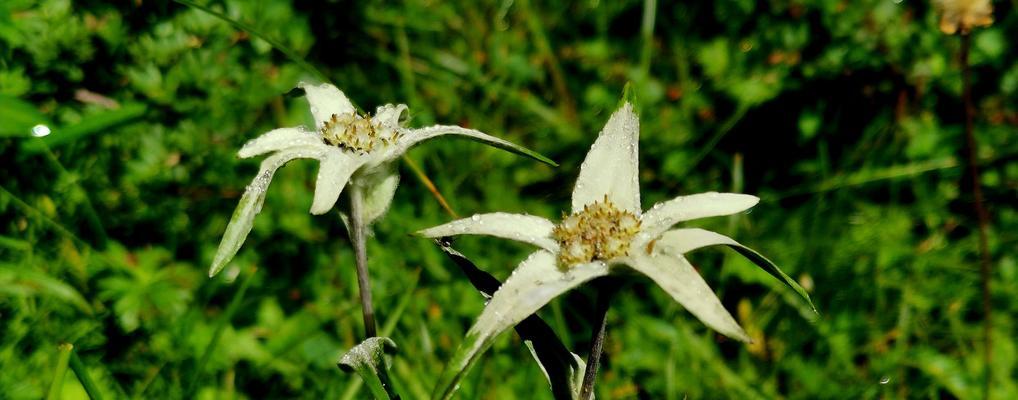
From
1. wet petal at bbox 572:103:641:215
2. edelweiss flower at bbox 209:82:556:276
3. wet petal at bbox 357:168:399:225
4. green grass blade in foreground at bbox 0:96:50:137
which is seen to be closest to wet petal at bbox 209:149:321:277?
edelweiss flower at bbox 209:82:556:276

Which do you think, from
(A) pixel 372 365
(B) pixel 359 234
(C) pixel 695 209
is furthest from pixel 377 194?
(C) pixel 695 209

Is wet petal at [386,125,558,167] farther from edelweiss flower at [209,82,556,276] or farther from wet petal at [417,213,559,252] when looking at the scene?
wet petal at [417,213,559,252]

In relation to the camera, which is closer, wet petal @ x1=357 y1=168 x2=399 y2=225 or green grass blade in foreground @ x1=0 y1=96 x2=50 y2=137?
wet petal @ x1=357 y1=168 x2=399 y2=225

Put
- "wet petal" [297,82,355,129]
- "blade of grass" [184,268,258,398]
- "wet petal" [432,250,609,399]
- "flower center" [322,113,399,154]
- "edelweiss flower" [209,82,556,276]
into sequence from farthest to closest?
1. "blade of grass" [184,268,258,398]
2. "wet petal" [297,82,355,129]
3. "flower center" [322,113,399,154]
4. "edelweiss flower" [209,82,556,276]
5. "wet petal" [432,250,609,399]

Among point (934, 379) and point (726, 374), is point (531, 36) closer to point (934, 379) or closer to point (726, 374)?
point (726, 374)

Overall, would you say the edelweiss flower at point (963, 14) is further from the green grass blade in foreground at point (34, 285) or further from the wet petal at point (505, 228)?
the green grass blade in foreground at point (34, 285)

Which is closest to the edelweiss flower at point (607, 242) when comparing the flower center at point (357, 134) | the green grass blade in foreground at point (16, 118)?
the flower center at point (357, 134)

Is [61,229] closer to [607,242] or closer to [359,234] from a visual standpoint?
[359,234]

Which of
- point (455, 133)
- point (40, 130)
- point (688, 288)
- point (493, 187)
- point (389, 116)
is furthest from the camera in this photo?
point (493, 187)
